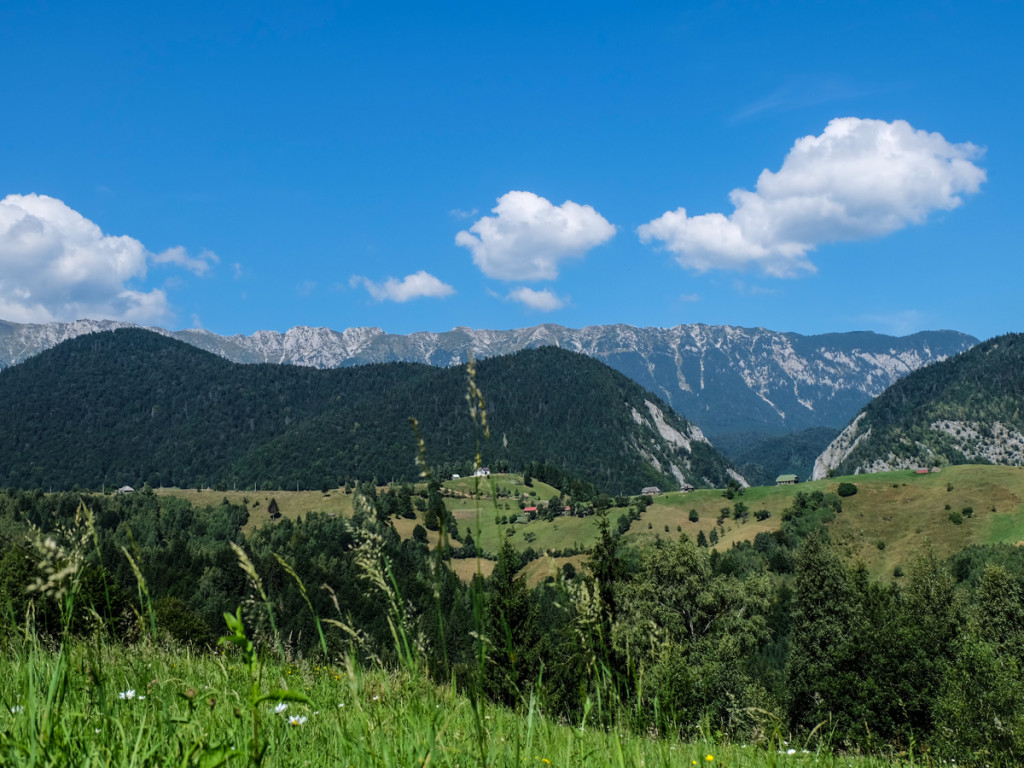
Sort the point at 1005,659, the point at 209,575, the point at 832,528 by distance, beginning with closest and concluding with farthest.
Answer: the point at 1005,659 → the point at 209,575 → the point at 832,528

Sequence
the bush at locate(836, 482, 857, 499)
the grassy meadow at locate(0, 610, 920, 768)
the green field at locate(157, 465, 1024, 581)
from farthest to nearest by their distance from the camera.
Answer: the bush at locate(836, 482, 857, 499), the green field at locate(157, 465, 1024, 581), the grassy meadow at locate(0, 610, 920, 768)

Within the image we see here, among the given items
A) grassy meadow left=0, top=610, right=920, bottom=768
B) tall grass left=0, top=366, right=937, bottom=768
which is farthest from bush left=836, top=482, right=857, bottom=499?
tall grass left=0, top=366, right=937, bottom=768

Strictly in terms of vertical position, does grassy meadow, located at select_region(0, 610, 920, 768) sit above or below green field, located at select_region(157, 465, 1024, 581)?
above

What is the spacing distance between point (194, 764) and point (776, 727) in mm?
3390

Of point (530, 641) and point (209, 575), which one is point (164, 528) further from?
point (530, 641)

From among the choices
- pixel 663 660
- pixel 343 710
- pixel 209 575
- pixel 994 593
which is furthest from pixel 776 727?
pixel 209 575

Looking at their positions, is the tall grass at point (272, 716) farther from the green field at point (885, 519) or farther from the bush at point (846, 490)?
the bush at point (846, 490)

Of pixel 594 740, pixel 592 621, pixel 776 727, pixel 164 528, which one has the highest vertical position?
pixel 592 621

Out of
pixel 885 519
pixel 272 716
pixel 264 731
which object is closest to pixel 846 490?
pixel 885 519

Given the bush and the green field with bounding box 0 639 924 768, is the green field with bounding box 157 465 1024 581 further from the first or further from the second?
the green field with bounding box 0 639 924 768

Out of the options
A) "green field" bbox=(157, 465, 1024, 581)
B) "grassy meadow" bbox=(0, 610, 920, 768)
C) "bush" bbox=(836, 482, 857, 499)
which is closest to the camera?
"grassy meadow" bbox=(0, 610, 920, 768)

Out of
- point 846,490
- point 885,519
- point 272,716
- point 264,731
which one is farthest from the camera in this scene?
point 846,490

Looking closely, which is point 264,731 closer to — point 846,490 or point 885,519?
point 885,519

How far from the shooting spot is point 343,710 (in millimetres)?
4547
